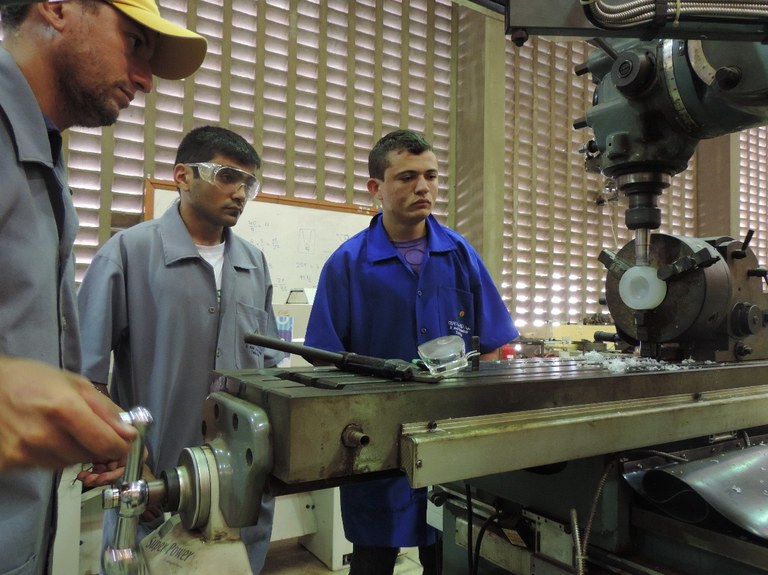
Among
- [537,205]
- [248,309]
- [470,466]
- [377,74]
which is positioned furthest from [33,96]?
[537,205]

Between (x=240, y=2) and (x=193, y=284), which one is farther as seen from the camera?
(x=240, y=2)

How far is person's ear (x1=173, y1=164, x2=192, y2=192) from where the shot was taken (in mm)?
1493

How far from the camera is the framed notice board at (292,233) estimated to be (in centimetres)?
276

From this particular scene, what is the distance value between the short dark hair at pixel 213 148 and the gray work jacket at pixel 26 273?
61 centimetres

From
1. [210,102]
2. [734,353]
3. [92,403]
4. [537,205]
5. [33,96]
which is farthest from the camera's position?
[537,205]

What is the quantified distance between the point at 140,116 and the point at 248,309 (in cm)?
170

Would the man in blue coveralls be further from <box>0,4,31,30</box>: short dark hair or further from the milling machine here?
<box>0,4,31,30</box>: short dark hair

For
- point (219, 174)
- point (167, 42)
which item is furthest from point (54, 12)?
point (219, 174)

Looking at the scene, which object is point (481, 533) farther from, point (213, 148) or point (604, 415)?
point (213, 148)

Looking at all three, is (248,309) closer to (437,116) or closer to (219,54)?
(219,54)

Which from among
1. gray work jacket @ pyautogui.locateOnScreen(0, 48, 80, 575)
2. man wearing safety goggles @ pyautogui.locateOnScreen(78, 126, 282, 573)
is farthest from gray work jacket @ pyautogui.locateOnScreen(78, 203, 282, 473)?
gray work jacket @ pyautogui.locateOnScreen(0, 48, 80, 575)

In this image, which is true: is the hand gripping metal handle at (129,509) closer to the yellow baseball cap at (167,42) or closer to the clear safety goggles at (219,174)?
the yellow baseball cap at (167,42)

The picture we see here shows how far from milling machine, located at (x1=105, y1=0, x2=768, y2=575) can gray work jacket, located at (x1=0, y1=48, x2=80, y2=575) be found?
1.11 ft

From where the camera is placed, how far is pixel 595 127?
3.71 ft
